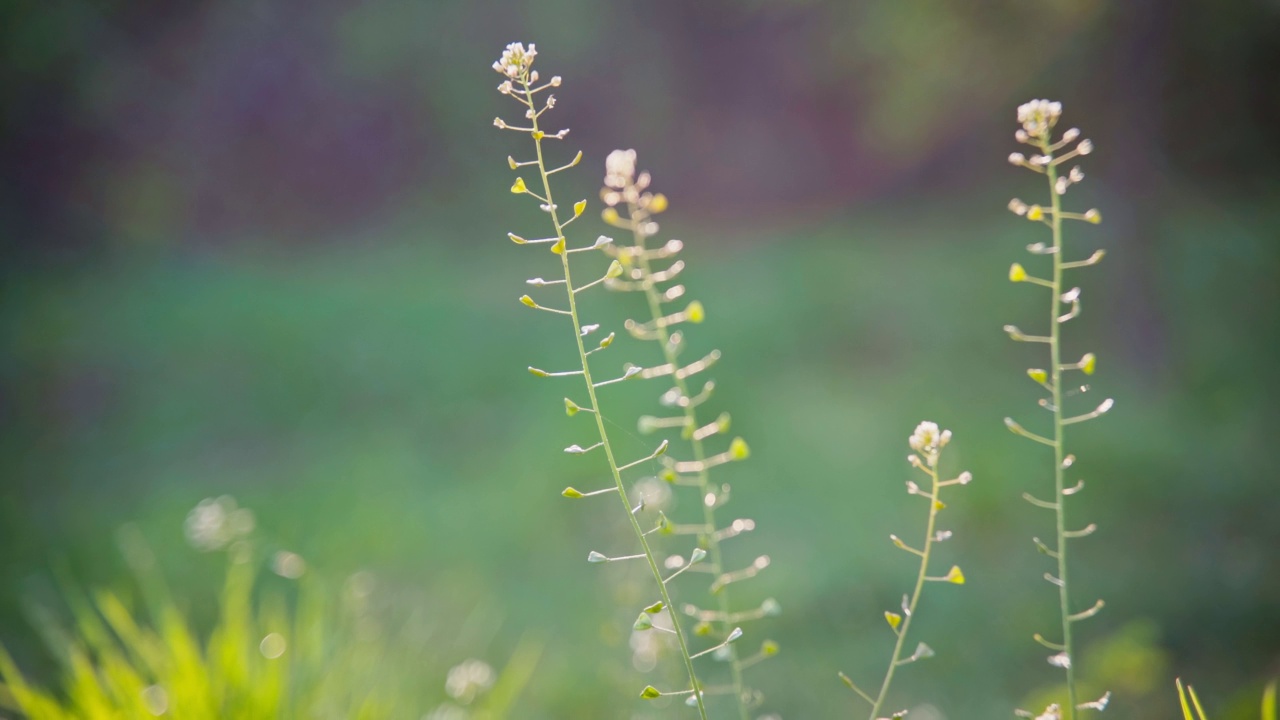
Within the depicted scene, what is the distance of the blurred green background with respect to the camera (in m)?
3.38

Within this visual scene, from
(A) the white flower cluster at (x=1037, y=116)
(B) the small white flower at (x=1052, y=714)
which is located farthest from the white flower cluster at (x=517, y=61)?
(B) the small white flower at (x=1052, y=714)

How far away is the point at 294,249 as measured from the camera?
7.64 meters

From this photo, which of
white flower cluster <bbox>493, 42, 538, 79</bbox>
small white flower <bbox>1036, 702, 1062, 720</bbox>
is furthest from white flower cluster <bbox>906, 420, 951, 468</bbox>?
white flower cluster <bbox>493, 42, 538, 79</bbox>

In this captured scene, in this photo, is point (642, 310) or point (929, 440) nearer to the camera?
point (929, 440)

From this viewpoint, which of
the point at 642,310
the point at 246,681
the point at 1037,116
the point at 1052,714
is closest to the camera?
the point at 1052,714

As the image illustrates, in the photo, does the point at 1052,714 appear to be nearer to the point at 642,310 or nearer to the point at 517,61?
the point at 517,61

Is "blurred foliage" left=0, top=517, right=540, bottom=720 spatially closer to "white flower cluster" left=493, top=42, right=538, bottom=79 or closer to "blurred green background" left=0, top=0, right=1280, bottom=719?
"blurred green background" left=0, top=0, right=1280, bottom=719

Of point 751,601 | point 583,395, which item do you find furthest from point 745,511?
point 583,395

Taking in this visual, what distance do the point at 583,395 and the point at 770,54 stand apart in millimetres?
4203

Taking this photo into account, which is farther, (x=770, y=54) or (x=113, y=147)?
(x=770, y=54)

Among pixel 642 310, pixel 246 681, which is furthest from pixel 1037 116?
pixel 642 310

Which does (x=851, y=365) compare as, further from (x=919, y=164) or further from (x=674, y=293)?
(x=674, y=293)

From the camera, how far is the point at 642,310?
19.4 ft

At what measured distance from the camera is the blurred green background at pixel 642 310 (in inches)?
133
